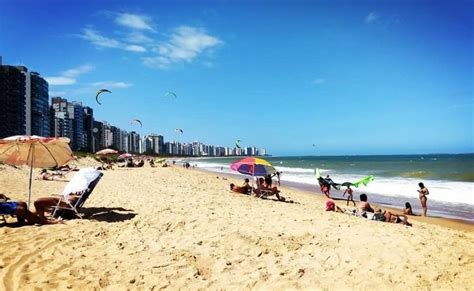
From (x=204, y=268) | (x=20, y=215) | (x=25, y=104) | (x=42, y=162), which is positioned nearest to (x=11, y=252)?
(x=20, y=215)

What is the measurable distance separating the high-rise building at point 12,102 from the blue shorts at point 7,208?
8381 centimetres

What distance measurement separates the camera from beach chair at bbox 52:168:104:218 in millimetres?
8539

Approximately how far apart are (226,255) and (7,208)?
15.2 feet

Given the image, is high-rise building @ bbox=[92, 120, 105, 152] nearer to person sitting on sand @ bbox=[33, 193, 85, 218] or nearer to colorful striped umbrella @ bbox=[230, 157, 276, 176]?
colorful striped umbrella @ bbox=[230, 157, 276, 176]

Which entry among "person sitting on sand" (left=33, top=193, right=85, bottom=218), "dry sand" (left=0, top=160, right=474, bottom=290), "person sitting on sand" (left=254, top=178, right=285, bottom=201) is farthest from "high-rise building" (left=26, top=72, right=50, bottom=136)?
"dry sand" (left=0, top=160, right=474, bottom=290)

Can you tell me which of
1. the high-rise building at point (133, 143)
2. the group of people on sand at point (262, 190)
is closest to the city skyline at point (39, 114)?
the high-rise building at point (133, 143)

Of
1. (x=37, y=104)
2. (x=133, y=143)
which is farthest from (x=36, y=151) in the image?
(x=133, y=143)

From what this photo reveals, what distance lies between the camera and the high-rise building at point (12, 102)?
264 ft

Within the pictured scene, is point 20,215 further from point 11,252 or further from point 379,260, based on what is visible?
point 379,260

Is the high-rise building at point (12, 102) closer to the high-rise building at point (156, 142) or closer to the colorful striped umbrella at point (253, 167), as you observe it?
the colorful striped umbrella at point (253, 167)

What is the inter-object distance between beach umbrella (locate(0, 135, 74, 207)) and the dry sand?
6.00ft

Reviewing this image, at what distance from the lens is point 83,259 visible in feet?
18.5

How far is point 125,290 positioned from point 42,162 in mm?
6205

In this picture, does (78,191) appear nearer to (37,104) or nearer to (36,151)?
(36,151)
